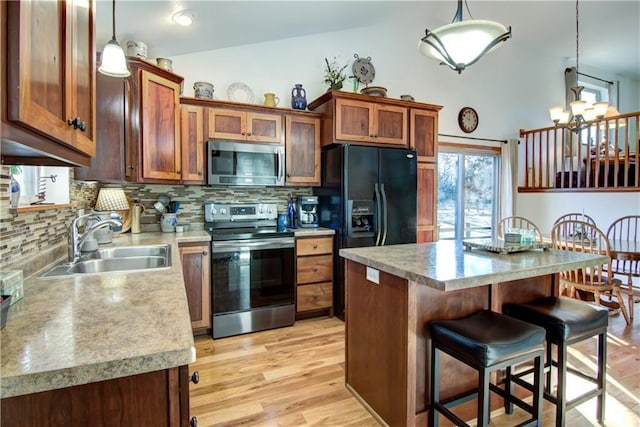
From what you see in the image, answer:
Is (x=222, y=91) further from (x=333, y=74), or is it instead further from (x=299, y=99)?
Result: (x=333, y=74)

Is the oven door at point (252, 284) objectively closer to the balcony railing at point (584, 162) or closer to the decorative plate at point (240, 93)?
the decorative plate at point (240, 93)

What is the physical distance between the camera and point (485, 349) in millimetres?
1401

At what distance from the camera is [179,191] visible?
134 inches

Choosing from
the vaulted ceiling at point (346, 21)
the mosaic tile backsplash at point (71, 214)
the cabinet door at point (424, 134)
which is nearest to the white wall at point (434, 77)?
the vaulted ceiling at point (346, 21)

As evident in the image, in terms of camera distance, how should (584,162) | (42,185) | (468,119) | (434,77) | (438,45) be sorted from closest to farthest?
(42,185), (438,45), (434,77), (468,119), (584,162)

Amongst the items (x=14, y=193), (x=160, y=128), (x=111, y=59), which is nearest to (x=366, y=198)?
(x=160, y=128)

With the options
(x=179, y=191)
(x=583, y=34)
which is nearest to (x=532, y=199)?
(x=583, y=34)

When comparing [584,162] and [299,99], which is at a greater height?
[299,99]

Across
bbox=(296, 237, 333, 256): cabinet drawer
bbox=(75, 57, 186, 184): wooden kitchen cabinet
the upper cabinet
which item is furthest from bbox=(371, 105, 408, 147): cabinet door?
the upper cabinet

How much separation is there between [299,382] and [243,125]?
2311mm

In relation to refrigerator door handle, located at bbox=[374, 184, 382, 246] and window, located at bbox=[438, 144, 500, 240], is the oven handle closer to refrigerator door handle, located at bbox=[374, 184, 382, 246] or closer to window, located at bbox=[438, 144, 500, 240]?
refrigerator door handle, located at bbox=[374, 184, 382, 246]

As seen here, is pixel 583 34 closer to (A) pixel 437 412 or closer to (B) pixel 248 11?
(B) pixel 248 11

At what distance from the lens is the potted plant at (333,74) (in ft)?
11.8

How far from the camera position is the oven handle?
2.93 metres
